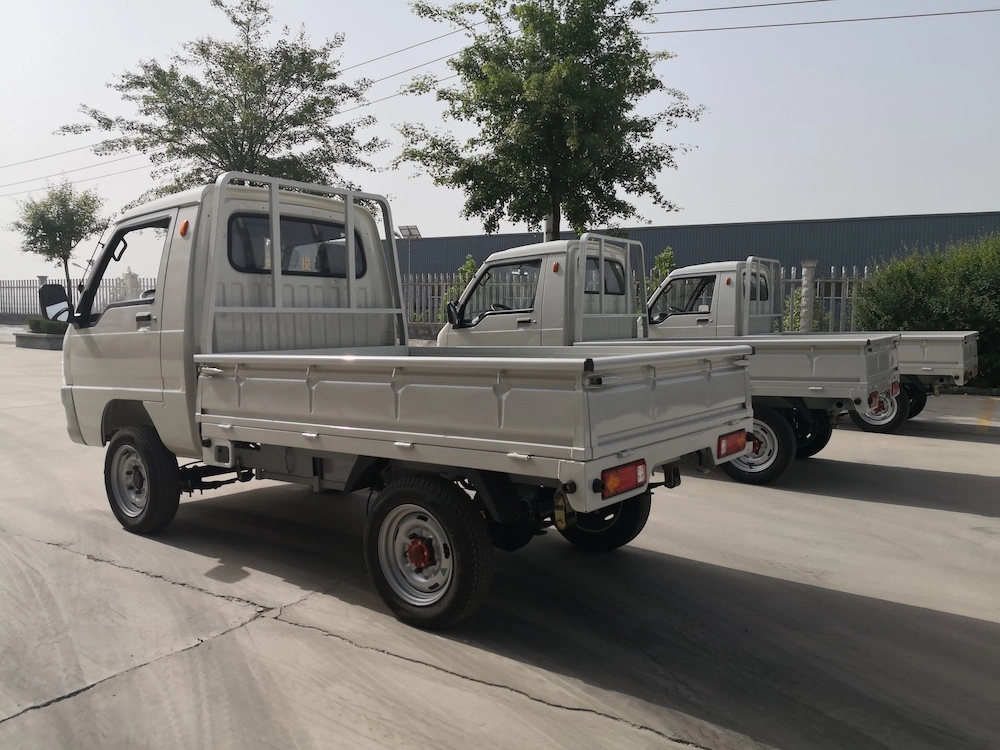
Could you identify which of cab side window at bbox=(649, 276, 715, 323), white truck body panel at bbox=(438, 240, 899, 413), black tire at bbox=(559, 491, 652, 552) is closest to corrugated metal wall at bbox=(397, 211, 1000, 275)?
cab side window at bbox=(649, 276, 715, 323)

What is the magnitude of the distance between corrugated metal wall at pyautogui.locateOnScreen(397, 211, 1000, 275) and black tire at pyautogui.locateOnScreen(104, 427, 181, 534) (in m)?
19.0

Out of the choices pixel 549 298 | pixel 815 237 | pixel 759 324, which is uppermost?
pixel 815 237

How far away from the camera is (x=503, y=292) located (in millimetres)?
9328

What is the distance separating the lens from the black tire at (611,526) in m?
5.04

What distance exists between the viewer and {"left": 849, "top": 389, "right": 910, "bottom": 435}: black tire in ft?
32.9

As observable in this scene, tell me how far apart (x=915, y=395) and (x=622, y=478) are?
8.43m

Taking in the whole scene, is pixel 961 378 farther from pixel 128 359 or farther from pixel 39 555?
pixel 39 555

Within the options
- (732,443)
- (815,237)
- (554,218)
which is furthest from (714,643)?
(815,237)

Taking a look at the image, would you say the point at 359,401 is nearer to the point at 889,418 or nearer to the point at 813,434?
the point at 813,434

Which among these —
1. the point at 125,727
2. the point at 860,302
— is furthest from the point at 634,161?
the point at 125,727

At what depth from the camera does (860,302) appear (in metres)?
14.5

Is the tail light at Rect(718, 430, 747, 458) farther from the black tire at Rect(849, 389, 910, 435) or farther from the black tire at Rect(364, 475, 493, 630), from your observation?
the black tire at Rect(849, 389, 910, 435)

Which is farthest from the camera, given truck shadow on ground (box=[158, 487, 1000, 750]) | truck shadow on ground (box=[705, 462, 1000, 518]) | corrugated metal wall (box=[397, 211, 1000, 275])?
corrugated metal wall (box=[397, 211, 1000, 275])

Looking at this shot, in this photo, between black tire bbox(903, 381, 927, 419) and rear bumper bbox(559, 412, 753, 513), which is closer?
rear bumper bbox(559, 412, 753, 513)
